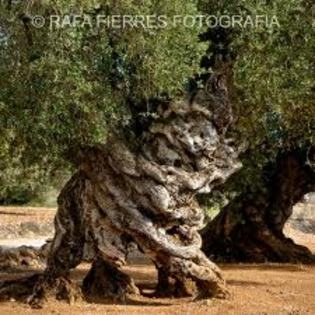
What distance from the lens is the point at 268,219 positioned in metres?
19.2

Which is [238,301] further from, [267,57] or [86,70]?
[86,70]

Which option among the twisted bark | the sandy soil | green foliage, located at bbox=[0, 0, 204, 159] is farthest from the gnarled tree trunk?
green foliage, located at bbox=[0, 0, 204, 159]

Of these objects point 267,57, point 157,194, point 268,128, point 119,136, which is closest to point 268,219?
point 268,128

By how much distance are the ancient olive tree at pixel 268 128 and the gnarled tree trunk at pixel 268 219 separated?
0.02 meters

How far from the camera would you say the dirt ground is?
10875 mm

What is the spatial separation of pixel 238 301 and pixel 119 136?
121 inches

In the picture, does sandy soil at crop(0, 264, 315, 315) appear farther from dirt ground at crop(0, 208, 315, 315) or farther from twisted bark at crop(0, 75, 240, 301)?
twisted bark at crop(0, 75, 240, 301)

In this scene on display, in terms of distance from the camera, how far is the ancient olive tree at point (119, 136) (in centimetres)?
1016

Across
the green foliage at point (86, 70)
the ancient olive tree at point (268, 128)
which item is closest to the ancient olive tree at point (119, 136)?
the green foliage at point (86, 70)

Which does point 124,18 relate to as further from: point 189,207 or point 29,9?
point 189,207

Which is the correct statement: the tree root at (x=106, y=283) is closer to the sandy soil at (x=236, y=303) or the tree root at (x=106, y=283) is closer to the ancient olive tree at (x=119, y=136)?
the ancient olive tree at (x=119, y=136)

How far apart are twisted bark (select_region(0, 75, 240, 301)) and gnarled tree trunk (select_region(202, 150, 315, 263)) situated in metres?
7.57

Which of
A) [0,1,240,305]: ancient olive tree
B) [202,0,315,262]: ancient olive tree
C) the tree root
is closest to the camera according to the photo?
[0,1,240,305]: ancient olive tree

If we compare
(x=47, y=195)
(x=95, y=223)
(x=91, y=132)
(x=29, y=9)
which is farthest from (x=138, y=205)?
(x=47, y=195)
